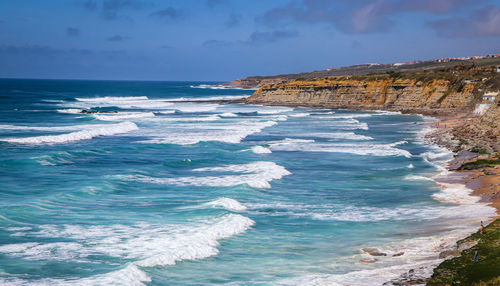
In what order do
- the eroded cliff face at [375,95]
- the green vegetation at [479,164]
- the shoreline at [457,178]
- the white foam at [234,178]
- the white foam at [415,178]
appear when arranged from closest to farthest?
the shoreline at [457,178], the white foam at [234,178], the white foam at [415,178], the green vegetation at [479,164], the eroded cliff face at [375,95]

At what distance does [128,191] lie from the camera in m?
26.3

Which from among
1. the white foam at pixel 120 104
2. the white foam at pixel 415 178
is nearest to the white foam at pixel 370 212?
the white foam at pixel 415 178

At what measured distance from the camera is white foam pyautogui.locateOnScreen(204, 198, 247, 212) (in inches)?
908

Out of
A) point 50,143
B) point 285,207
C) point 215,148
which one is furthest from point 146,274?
point 50,143

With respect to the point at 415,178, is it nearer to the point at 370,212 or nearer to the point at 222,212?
the point at 370,212

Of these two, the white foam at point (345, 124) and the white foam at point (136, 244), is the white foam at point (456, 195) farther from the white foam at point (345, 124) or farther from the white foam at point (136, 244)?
the white foam at point (345, 124)

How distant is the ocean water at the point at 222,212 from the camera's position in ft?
52.9

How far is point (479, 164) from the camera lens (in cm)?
3253

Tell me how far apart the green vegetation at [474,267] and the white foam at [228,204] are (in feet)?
31.1

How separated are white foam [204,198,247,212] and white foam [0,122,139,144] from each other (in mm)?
25517

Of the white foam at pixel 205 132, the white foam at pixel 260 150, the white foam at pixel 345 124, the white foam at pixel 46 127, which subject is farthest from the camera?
the white foam at pixel 345 124

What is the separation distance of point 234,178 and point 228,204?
657 centimetres

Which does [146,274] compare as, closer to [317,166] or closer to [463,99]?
[317,166]

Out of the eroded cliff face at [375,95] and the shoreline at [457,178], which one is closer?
the shoreline at [457,178]
